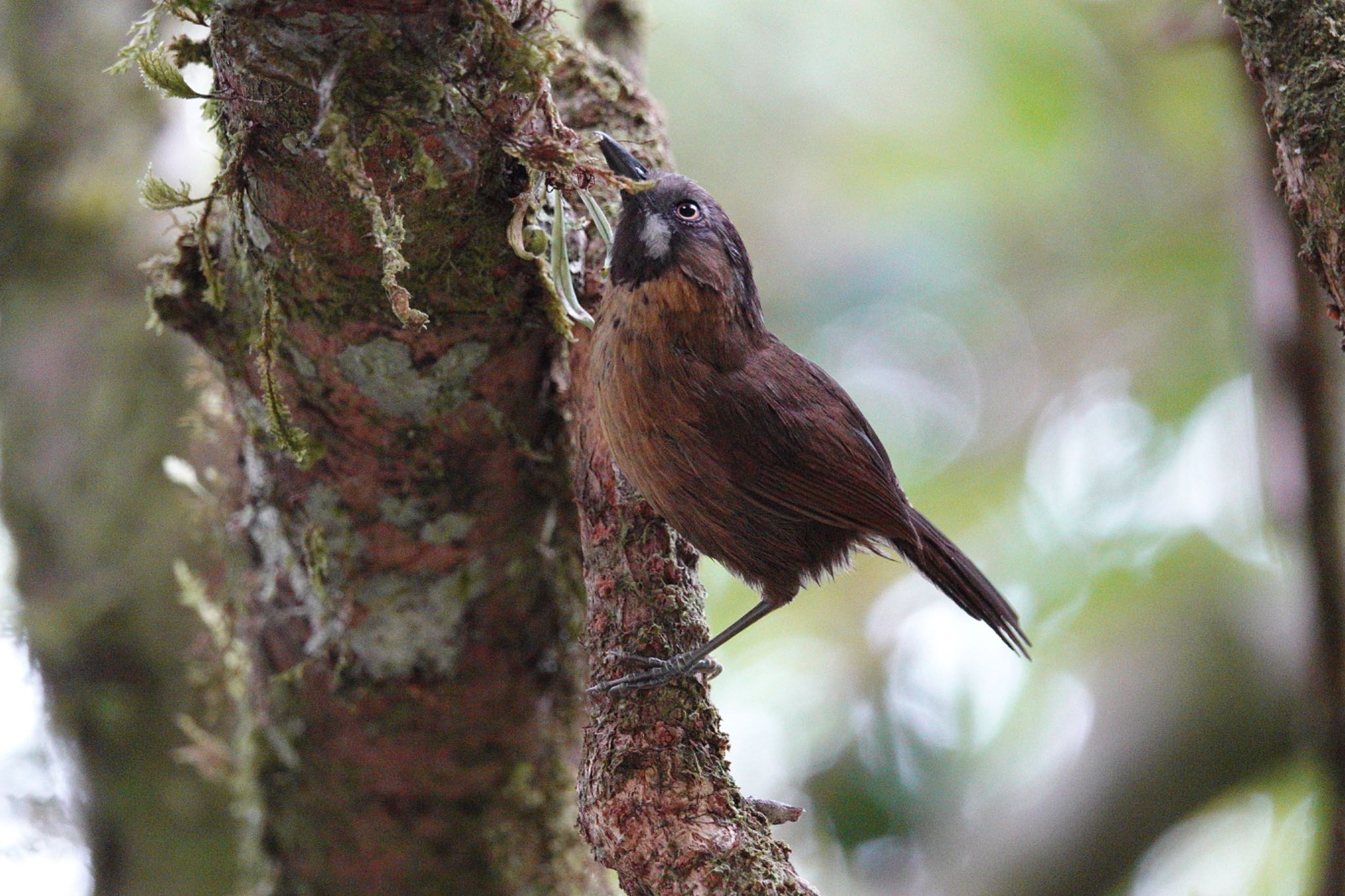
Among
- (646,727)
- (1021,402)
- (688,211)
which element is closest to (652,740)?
(646,727)

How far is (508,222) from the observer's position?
209 centimetres

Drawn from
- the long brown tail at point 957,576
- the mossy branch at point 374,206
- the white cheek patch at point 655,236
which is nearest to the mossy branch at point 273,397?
the mossy branch at point 374,206

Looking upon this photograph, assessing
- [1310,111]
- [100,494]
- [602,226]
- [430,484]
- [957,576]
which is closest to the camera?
[1310,111]

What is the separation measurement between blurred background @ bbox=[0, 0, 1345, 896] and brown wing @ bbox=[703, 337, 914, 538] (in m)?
1.13

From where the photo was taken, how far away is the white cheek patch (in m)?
2.61

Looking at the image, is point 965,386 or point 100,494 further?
point 965,386

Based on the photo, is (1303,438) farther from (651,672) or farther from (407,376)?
(407,376)

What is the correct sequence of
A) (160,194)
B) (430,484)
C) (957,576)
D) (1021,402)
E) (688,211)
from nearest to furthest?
(160,194)
(430,484)
(688,211)
(957,576)
(1021,402)

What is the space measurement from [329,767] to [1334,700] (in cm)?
264

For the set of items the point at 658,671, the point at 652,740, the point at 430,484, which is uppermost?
the point at 430,484

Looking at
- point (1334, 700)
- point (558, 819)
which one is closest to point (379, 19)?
point (558, 819)

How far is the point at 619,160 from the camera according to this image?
2488mm

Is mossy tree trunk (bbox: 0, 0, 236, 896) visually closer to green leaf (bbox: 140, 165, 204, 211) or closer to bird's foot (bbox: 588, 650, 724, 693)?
green leaf (bbox: 140, 165, 204, 211)

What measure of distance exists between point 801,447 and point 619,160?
2.50 ft
